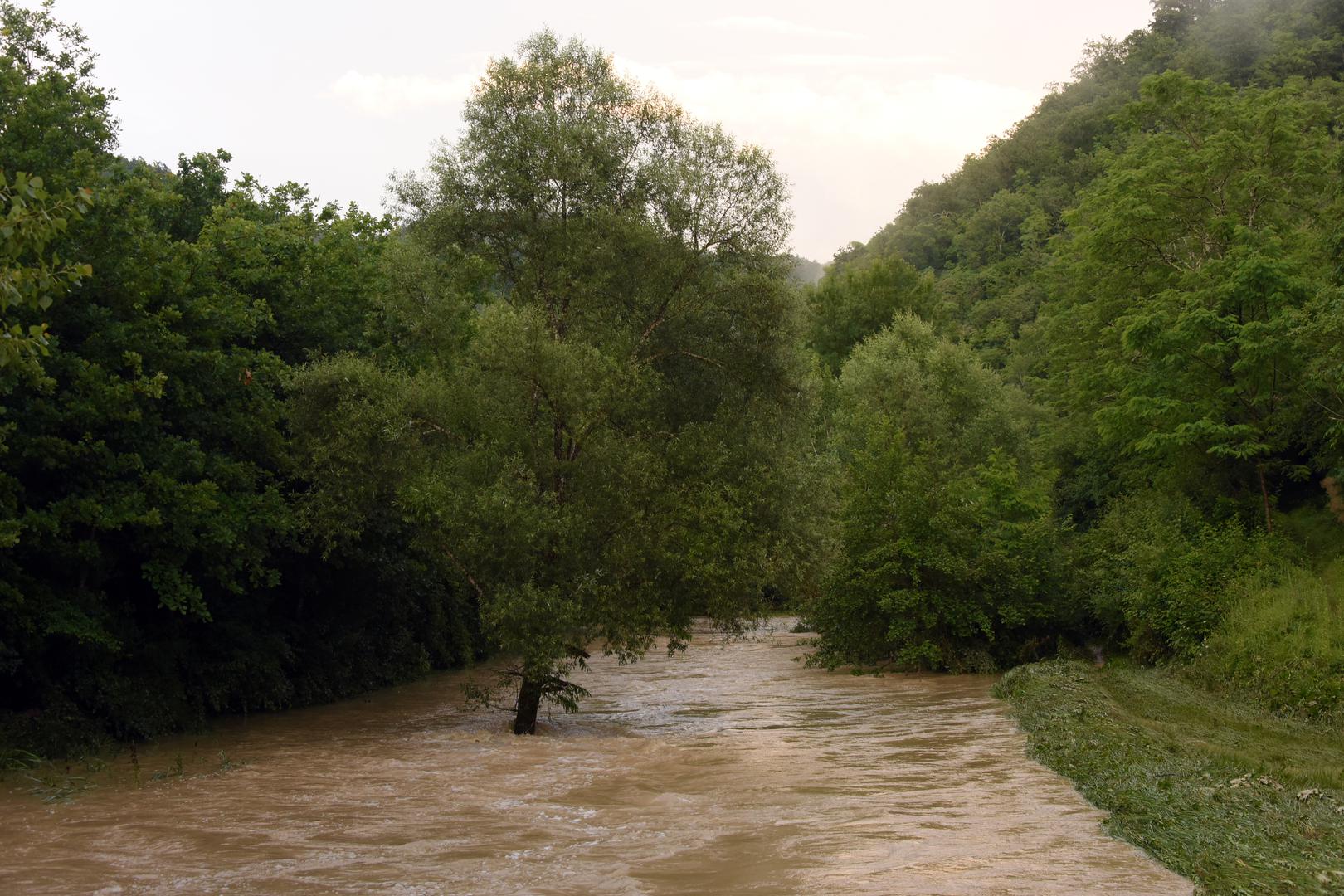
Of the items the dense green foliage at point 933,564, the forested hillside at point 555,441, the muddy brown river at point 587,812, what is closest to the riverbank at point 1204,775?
the muddy brown river at point 587,812

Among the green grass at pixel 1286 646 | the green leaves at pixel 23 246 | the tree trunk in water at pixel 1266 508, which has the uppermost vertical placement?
the green leaves at pixel 23 246

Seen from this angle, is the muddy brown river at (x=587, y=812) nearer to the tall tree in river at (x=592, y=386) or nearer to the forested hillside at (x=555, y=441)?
the forested hillside at (x=555, y=441)

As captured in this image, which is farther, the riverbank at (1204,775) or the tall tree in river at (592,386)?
the tall tree in river at (592,386)

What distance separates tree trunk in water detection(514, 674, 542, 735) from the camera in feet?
70.2

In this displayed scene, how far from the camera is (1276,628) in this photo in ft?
72.6

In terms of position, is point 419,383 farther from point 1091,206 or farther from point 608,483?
point 1091,206

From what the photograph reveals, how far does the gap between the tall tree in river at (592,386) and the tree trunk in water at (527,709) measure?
0.04 metres

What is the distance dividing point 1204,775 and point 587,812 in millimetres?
7226

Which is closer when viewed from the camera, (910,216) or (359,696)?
(359,696)

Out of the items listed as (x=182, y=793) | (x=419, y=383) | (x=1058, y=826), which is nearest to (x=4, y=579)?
(x=182, y=793)

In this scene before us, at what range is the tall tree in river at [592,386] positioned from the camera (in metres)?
19.5

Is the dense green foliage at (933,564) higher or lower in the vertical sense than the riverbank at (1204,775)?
higher

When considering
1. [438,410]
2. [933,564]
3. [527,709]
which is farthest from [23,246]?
[933,564]

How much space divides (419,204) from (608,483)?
685 cm
